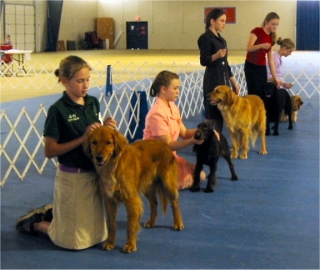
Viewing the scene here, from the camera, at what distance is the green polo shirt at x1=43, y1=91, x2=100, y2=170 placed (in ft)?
8.76

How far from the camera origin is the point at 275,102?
6.50m

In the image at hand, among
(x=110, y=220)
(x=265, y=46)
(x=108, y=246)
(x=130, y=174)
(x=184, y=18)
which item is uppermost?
(x=184, y=18)

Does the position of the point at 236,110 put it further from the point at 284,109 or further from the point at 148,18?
the point at 148,18

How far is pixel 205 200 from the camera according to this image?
3.71 meters

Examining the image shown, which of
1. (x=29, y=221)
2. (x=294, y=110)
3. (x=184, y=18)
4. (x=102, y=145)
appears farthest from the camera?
(x=184, y=18)

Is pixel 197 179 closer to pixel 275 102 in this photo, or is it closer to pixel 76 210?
pixel 76 210

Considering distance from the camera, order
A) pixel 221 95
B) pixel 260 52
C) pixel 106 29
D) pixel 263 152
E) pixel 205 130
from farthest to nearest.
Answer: pixel 106 29
pixel 260 52
pixel 263 152
pixel 221 95
pixel 205 130

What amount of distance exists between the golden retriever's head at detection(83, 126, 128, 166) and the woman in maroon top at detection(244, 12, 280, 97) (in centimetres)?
334

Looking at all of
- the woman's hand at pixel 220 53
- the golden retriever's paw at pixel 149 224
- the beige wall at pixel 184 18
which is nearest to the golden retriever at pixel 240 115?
the woman's hand at pixel 220 53

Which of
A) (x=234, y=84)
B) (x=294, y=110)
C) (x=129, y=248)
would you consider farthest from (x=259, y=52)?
(x=129, y=248)

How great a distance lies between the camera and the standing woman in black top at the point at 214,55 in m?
4.77

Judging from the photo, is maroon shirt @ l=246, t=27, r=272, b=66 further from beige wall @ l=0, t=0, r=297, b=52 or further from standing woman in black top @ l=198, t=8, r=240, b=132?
beige wall @ l=0, t=0, r=297, b=52

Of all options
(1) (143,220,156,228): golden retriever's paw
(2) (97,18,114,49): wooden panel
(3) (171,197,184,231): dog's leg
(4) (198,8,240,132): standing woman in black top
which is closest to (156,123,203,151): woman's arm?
(3) (171,197,184,231): dog's leg

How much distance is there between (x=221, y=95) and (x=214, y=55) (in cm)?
35
